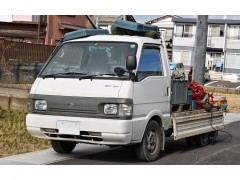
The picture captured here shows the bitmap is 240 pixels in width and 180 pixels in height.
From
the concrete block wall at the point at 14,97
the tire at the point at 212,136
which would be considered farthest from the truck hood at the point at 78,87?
the concrete block wall at the point at 14,97

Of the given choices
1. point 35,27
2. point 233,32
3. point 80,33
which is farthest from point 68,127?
point 233,32

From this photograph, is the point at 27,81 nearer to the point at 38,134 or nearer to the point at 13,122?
the point at 13,122

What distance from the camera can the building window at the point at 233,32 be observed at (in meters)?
48.5

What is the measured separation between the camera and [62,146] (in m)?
8.39

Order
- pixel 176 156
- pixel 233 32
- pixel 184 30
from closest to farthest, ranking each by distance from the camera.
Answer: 1. pixel 176 156
2. pixel 233 32
3. pixel 184 30

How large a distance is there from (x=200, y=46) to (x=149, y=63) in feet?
30.2

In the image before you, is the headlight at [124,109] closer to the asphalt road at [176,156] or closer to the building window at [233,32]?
the asphalt road at [176,156]

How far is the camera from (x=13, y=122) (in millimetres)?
11352

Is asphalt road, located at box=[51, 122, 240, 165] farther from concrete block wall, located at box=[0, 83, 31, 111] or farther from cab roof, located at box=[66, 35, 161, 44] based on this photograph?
concrete block wall, located at box=[0, 83, 31, 111]

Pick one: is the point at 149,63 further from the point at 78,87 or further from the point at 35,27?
the point at 35,27

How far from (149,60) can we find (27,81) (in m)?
11.5

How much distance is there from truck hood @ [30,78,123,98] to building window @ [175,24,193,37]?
44.5 m

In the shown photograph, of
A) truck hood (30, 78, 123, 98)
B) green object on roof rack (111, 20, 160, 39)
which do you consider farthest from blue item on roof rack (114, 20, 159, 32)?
truck hood (30, 78, 123, 98)

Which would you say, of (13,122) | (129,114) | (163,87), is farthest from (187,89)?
(13,122)
